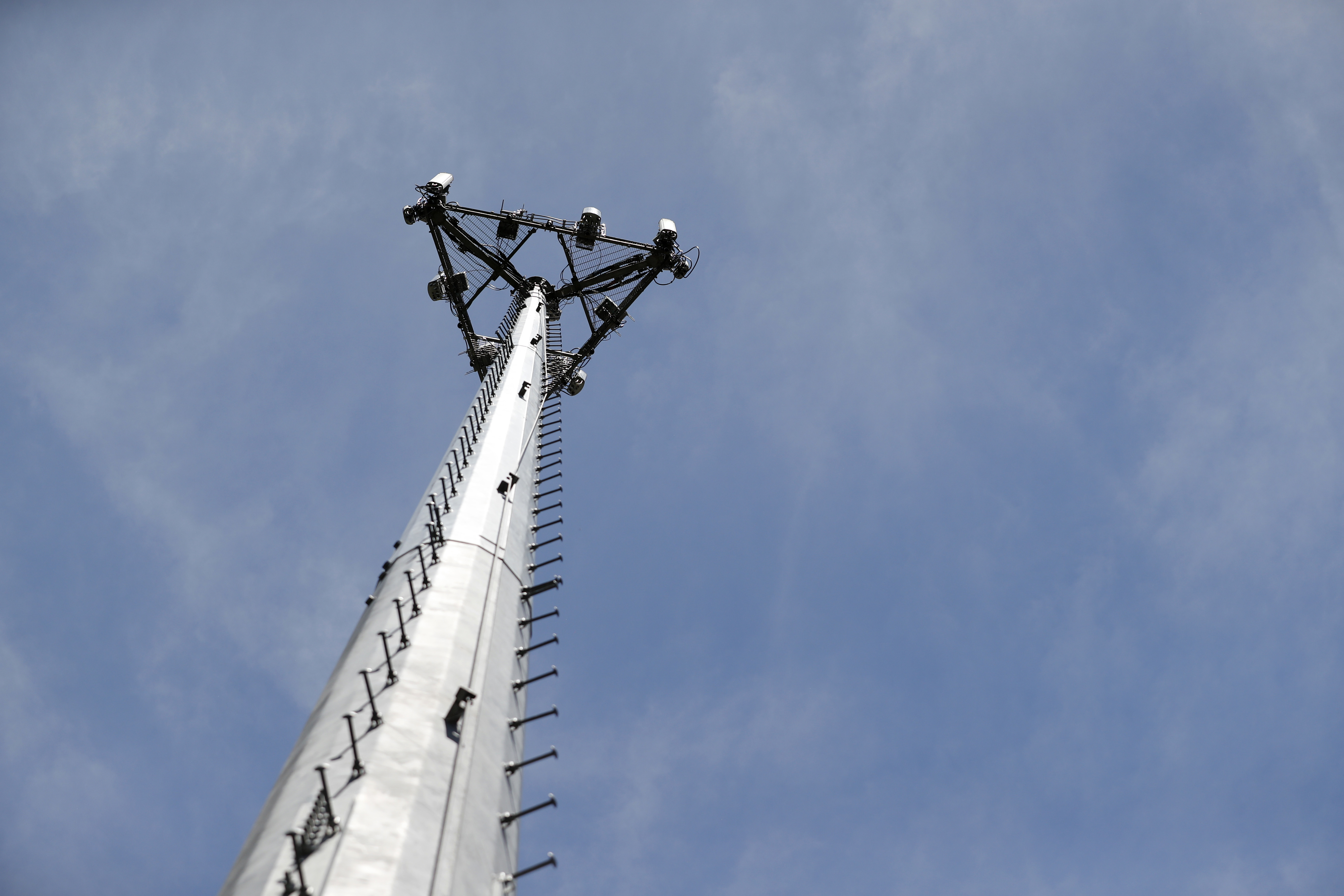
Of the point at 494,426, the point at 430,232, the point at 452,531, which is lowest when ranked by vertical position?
the point at 452,531

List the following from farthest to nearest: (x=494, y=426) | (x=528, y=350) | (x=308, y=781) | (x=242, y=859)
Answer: (x=528, y=350)
(x=494, y=426)
(x=308, y=781)
(x=242, y=859)

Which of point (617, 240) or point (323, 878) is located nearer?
point (323, 878)

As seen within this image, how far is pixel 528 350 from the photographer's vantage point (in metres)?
24.2

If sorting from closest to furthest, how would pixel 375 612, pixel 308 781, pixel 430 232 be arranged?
pixel 308 781, pixel 375 612, pixel 430 232

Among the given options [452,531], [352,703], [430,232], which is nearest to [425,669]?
[352,703]

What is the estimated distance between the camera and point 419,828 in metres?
8.55

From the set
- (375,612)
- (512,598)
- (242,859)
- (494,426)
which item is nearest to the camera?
(242,859)

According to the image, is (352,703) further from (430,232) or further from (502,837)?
(430,232)

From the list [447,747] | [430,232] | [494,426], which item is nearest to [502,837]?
[447,747]

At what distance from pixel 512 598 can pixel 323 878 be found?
630 cm

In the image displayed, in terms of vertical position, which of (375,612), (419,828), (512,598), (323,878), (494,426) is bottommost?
(323,878)

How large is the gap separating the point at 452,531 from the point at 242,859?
20.2 ft

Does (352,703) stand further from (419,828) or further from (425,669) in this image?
(419,828)

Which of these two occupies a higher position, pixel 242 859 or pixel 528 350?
pixel 528 350
